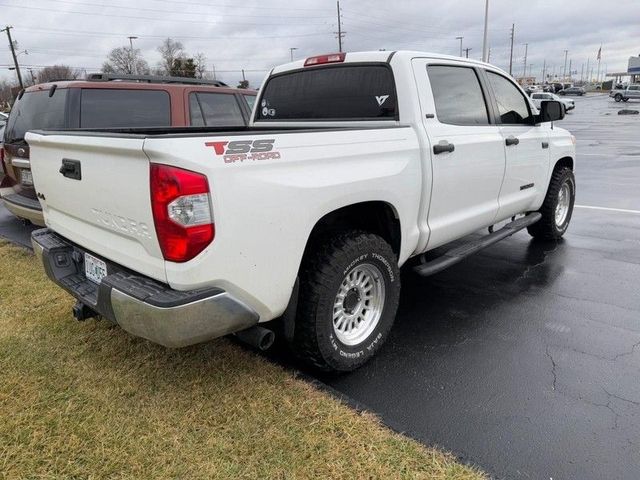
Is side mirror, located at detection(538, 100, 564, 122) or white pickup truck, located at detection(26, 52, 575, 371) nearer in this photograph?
white pickup truck, located at detection(26, 52, 575, 371)

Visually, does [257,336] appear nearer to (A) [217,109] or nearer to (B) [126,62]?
(A) [217,109]

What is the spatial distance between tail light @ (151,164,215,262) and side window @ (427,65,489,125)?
2127mm

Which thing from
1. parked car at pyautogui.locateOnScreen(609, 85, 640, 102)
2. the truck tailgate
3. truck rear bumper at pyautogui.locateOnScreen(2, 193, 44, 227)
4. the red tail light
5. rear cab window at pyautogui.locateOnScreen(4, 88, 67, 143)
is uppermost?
the red tail light

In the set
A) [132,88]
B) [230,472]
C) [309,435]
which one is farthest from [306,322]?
[132,88]

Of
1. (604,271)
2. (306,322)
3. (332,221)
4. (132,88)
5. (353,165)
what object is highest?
(132,88)

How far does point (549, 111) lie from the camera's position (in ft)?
16.6

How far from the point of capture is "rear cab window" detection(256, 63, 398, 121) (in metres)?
3.68

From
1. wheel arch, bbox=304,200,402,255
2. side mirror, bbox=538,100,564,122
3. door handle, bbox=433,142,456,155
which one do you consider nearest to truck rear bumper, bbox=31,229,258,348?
wheel arch, bbox=304,200,402,255

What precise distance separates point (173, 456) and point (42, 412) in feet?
2.86

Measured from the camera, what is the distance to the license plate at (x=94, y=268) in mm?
2884

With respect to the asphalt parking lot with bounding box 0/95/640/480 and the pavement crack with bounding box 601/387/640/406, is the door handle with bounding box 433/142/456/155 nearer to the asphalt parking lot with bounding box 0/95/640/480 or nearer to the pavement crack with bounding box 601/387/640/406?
the asphalt parking lot with bounding box 0/95/640/480

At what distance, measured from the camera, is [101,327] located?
3822mm

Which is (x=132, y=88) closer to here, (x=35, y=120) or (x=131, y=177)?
(x=35, y=120)

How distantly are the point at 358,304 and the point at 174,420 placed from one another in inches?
51.3
